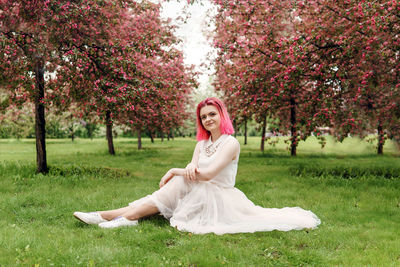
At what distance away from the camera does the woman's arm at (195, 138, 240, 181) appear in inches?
199

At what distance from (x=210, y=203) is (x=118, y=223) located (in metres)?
1.45

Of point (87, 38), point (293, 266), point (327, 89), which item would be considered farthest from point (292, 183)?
point (87, 38)

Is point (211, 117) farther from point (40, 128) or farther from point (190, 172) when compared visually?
point (40, 128)

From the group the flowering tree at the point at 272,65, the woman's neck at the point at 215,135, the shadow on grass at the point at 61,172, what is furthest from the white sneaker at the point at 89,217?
the flowering tree at the point at 272,65

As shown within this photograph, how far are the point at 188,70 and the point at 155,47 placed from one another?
35.0 feet

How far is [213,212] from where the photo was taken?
509 centimetres

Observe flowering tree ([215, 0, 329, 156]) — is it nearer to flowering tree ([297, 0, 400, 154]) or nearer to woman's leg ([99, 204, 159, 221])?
flowering tree ([297, 0, 400, 154])

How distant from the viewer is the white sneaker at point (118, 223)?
498 cm

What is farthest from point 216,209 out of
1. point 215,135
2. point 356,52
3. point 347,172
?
point 347,172

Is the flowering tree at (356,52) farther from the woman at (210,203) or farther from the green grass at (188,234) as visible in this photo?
the woman at (210,203)

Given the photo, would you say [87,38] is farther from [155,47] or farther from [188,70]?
[188,70]

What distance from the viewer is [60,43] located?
374 inches

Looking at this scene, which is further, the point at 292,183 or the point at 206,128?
the point at 292,183

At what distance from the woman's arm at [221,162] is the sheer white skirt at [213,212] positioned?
26 centimetres
